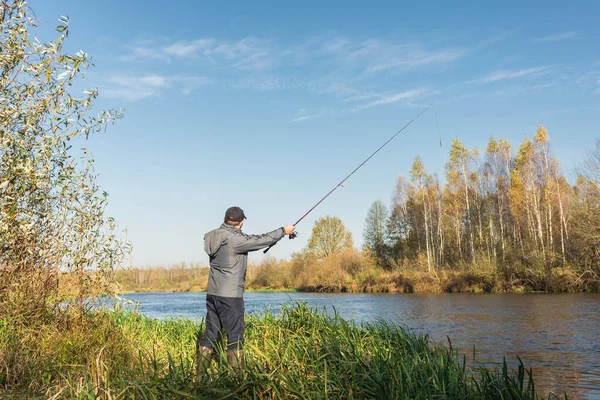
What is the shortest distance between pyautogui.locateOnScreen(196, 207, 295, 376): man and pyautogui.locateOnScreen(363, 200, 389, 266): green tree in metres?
46.6

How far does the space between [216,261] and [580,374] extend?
6.72 m

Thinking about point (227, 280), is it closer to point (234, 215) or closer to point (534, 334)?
point (234, 215)

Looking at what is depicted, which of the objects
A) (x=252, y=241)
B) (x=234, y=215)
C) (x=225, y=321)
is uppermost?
(x=234, y=215)

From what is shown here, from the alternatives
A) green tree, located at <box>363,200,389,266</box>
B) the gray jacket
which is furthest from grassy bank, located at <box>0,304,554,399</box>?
green tree, located at <box>363,200,389,266</box>

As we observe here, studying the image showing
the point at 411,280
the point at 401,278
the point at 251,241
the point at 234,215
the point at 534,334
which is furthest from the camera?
the point at 401,278

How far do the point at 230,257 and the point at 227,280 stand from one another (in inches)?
10.2

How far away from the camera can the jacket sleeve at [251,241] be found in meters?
5.48

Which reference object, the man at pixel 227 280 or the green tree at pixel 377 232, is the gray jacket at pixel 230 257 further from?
the green tree at pixel 377 232

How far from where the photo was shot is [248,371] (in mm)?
4070

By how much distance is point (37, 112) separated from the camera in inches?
259

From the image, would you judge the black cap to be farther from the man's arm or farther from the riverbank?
the riverbank

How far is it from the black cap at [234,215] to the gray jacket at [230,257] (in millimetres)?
144

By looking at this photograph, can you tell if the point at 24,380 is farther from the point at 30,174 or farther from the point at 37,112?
the point at 37,112

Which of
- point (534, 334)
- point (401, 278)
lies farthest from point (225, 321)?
point (401, 278)
